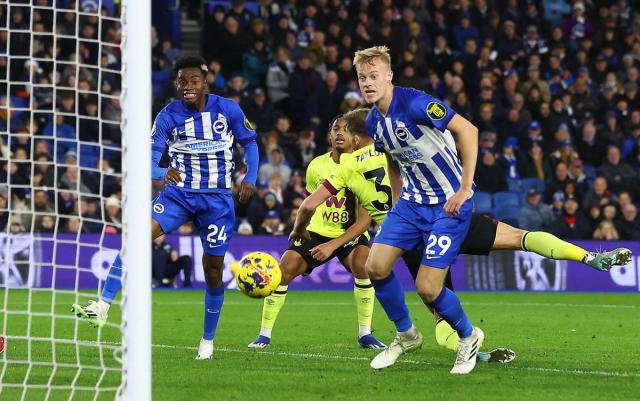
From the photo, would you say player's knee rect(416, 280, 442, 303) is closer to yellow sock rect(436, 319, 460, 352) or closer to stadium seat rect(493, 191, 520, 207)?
yellow sock rect(436, 319, 460, 352)

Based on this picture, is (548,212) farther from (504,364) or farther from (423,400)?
(423,400)

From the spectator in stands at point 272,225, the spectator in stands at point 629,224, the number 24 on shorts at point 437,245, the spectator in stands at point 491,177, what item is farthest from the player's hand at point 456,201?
the spectator in stands at point 491,177

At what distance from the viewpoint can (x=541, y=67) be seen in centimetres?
2339

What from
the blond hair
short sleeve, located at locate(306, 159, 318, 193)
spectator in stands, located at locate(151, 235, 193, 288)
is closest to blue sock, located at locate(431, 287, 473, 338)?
the blond hair

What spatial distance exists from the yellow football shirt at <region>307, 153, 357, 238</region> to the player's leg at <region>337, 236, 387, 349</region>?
0.62 ft

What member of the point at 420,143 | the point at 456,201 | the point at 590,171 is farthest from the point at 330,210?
the point at 590,171

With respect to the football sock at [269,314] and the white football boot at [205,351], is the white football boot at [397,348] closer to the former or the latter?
the white football boot at [205,351]

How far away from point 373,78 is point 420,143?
21.4 inches

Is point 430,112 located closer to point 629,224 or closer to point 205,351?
point 205,351

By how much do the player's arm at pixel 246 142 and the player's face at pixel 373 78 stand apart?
1624mm

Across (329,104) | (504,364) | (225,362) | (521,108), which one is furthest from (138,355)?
(521,108)

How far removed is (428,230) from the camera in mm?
7875

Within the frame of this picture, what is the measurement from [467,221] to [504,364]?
120 centimetres

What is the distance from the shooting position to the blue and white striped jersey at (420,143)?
25.1 feet
